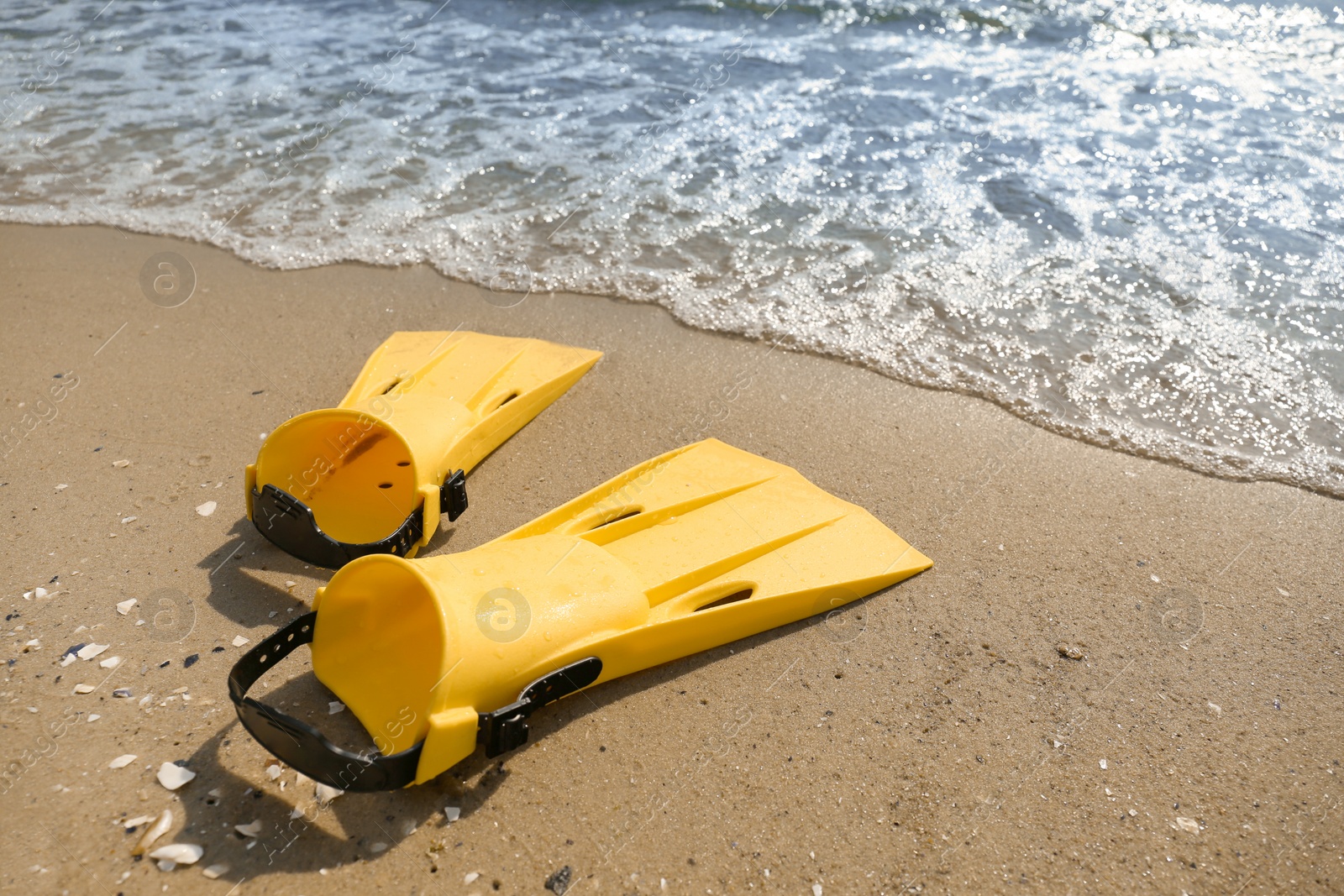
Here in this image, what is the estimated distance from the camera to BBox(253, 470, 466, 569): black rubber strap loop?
2369mm

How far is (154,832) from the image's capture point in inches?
70.3

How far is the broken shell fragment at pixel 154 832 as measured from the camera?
5.76 ft

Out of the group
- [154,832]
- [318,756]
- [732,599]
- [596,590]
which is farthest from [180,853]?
[732,599]

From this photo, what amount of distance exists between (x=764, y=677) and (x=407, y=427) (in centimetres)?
137

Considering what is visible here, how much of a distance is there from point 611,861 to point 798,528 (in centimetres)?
117

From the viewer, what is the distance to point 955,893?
181 cm

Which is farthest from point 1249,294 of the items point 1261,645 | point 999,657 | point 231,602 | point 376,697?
point 231,602

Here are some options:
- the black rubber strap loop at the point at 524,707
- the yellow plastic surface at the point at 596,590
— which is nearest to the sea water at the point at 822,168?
the yellow plastic surface at the point at 596,590

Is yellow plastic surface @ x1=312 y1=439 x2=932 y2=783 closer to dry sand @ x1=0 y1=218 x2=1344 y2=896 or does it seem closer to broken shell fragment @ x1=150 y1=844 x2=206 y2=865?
dry sand @ x1=0 y1=218 x2=1344 y2=896

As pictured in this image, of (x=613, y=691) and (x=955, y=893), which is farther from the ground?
(x=613, y=691)

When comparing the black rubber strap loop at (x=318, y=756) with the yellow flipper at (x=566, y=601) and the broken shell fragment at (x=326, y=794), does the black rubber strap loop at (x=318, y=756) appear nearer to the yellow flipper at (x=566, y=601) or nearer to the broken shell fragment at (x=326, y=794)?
the yellow flipper at (x=566, y=601)

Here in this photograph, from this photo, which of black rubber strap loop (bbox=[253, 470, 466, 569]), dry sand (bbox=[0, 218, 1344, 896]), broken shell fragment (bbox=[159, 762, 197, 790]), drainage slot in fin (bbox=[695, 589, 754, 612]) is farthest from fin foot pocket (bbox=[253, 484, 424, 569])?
drainage slot in fin (bbox=[695, 589, 754, 612])

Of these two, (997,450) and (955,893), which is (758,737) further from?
(997,450)

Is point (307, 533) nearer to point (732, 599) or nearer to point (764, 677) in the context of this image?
point (732, 599)
